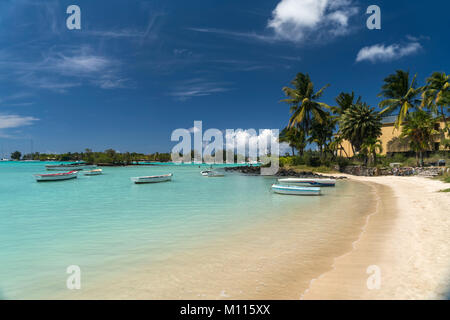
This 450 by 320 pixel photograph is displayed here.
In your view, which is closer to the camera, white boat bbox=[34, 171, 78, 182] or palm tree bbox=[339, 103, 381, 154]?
white boat bbox=[34, 171, 78, 182]

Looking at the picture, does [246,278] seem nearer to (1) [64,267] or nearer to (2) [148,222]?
(1) [64,267]

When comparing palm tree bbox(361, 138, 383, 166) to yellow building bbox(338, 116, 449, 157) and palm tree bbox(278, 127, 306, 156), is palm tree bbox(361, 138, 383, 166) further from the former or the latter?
palm tree bbox(278, 127, 306, 156)

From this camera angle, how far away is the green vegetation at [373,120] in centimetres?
3072

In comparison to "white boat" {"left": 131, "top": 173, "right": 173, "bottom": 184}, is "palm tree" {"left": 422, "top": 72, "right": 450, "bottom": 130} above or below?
above

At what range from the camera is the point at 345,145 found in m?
Result: 53.9

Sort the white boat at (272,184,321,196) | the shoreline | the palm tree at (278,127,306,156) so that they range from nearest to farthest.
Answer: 1. the shoreline
2. the white boat at (272,184,321,196)
3. the palm tree at (278,127,306,156)

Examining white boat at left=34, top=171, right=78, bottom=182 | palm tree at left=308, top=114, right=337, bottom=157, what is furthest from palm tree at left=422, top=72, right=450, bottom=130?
white boat at left=34, top=171, right=78, bottom=182

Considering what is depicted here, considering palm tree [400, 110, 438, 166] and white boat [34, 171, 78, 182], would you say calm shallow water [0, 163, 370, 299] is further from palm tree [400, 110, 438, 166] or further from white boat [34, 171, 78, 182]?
palm tree [400, 110, 438, 166]

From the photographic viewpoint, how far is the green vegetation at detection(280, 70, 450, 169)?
101 feet

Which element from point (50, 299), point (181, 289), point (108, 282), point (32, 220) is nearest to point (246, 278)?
point (181, 289)

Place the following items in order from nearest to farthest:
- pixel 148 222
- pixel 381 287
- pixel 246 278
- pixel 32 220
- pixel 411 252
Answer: pixel 381 287
pixel 246 278
pixel 411 252
pixel 148 222
pixel 32 220

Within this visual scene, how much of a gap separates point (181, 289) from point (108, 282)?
1.84 meters

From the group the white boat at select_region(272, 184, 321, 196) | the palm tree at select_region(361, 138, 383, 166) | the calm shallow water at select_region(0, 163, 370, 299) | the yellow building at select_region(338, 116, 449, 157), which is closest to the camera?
the calm shallow water at select_region(0, 163, 370, 299)

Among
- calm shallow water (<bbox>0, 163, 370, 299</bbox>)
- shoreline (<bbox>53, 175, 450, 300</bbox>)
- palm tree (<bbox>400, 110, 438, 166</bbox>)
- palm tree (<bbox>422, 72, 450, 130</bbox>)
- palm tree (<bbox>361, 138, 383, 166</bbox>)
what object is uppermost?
palm tree (<bbox>422, 72, 450, 130</bbox>)
